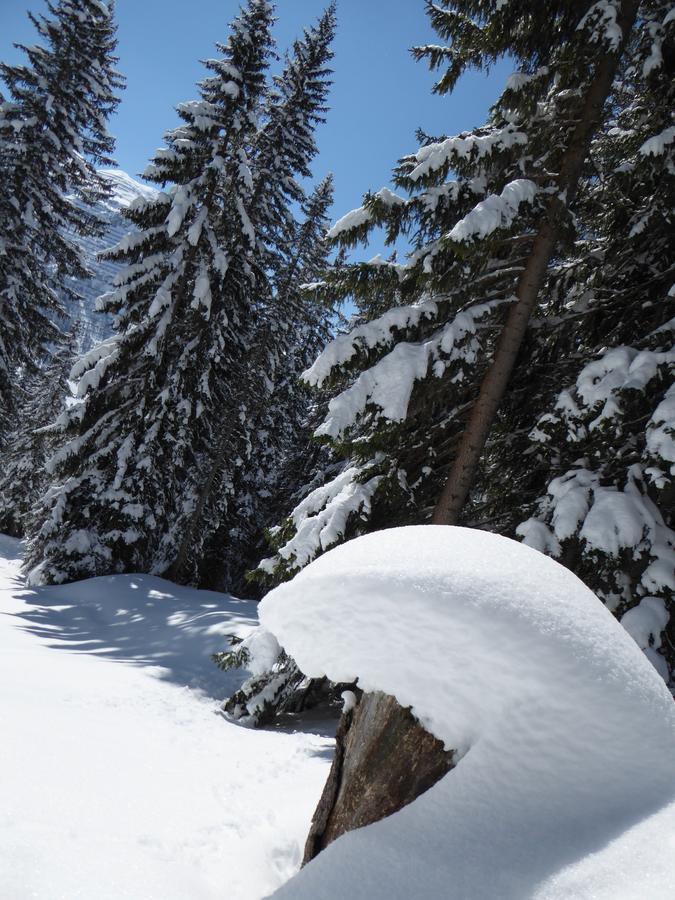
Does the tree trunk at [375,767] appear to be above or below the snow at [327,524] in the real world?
below

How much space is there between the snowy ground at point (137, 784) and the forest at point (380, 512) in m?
0.03

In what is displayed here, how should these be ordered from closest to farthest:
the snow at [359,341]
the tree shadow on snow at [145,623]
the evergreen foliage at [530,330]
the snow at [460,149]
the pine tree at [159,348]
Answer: the evergreen foliage at [530,330], the snow at [460,149], the snow at [359,341], the tree shadow on snow at [145,623], the pine tree at [159,348]

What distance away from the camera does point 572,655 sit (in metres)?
1.74

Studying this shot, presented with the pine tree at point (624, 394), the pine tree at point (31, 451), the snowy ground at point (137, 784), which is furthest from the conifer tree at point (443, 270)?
the pine tree at point (31, 451)

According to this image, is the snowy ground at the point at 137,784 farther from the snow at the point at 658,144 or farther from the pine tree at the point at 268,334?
the pine tree at the point at 268,334

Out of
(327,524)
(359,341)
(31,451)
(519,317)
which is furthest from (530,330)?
(31,451)

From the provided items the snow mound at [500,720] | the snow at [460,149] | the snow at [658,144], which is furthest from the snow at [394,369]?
the snow mound at [500,720]

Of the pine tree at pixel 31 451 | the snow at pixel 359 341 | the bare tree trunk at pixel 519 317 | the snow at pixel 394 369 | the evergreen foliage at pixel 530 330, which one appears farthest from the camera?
the pine tree at pixel 31 451

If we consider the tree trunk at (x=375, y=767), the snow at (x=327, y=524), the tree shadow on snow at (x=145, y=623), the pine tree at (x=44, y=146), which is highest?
the pine tree at (x=44, y=146)

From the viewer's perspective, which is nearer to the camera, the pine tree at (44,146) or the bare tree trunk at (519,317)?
the bare tree trunk at (519,317)

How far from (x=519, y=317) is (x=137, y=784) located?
5.75m

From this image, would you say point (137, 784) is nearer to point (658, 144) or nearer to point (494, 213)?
point (494, 213)

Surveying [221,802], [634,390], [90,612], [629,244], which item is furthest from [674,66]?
[90,612]

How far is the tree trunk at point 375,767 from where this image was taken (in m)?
1.88
